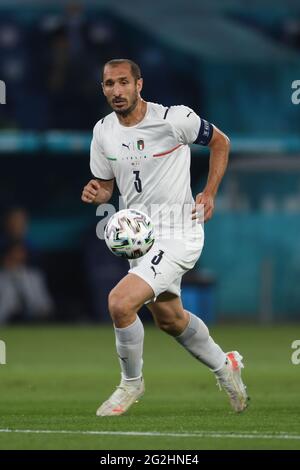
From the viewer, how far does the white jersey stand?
1034cm

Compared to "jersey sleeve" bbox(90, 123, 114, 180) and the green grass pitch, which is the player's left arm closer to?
"jersey sleeve" bbox(90, 123, 114, 180)

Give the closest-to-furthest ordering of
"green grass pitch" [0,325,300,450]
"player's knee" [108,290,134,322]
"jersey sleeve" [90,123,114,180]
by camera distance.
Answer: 1. "green grass pitch" [0,325,300,450]
2. "player's knee" [108,290,134,322]
3. "jersey sleeve" [90,123,114,180]

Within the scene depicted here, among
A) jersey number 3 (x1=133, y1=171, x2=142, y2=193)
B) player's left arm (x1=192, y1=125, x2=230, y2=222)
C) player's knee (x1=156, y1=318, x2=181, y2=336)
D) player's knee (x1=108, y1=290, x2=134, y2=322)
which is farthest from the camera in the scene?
jersey number 3 (x1=133, y1=171, x2=142, y2=193)

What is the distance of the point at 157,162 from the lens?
10.4 meters

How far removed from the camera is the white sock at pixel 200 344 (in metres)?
10.3

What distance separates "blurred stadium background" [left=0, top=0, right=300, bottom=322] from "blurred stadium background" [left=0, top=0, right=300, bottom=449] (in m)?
0.02

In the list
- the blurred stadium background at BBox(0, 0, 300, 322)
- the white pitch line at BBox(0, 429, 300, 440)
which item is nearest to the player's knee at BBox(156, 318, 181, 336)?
the white pitch line at BBox(0, 429, 300, 440)

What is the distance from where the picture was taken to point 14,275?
2236 centimetres

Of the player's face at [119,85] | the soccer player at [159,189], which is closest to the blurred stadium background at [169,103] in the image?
the soccer player at [159,189]

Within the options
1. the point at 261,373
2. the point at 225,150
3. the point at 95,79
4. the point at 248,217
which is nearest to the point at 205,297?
the point at 248,217

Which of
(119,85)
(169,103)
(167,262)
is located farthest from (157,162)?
(169,103)

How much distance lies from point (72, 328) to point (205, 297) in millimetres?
2066

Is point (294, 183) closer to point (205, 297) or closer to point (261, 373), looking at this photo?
point (205, 297)

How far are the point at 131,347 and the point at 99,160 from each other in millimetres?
1451
